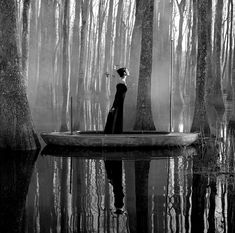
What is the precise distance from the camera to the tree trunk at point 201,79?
13812 millimetres

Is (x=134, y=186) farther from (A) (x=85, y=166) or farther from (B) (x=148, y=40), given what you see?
(B) (x=148, y=40)

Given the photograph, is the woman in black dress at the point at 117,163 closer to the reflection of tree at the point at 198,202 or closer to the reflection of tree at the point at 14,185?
the reflection of tree at the point at 198,202

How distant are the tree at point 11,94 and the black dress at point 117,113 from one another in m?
2.08

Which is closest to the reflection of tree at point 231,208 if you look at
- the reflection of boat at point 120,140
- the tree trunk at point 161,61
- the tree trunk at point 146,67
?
the reflection of boat at point 120,140

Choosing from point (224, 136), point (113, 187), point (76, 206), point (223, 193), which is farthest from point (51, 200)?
point (224, 136)

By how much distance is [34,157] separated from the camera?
10.1 metres

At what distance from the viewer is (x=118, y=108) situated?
1176 centimetres

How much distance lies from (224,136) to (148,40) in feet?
12.7

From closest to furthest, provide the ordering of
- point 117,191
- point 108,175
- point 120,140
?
point 117,191, point 108,175, point 120,140

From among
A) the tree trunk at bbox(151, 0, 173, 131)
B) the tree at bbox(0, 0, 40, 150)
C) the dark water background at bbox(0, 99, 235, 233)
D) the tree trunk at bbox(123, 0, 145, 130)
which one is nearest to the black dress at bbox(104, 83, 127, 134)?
the dark water background at bbox(0, 99, 235, 233)

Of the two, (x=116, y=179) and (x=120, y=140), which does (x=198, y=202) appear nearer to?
(x=116, y=179)

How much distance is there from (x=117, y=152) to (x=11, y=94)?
116 inches

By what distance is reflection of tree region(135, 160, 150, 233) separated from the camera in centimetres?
517

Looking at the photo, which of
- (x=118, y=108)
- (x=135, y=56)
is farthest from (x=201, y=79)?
(x=135, y=56)
